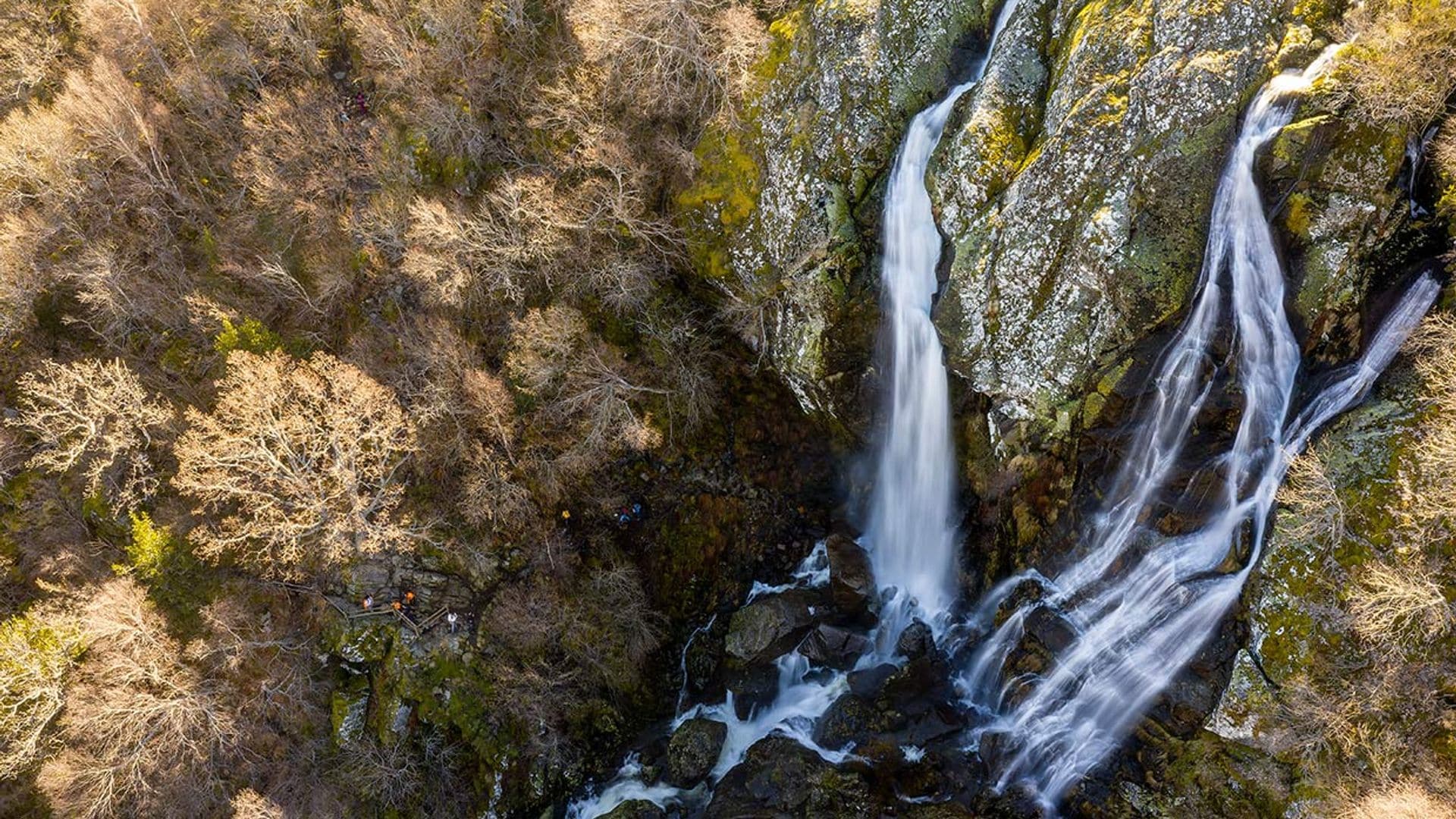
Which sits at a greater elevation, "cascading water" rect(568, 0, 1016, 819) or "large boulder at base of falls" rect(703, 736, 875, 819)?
"cascading water" rect(568, 0, 1016, 819)

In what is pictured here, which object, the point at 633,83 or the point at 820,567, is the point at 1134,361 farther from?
the point at 633,83

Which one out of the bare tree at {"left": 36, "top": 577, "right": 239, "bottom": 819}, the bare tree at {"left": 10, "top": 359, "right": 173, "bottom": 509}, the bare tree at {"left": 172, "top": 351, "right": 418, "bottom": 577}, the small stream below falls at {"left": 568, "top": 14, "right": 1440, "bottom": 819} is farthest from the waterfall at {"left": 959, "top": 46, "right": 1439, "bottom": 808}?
the bare tree at {"left": 10, "top": 359, "right": 173, "bottom": 509}

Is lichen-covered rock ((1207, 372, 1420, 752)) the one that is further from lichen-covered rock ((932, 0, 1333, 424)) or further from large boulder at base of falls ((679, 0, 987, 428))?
large boulder at base of falls ((679, 0, 987, 428))

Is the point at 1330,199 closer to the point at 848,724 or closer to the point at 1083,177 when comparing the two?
the point at 1083,177

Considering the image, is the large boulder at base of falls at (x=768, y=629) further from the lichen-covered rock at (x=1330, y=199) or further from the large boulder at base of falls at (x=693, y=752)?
the lichen-covered rock at (x=1330, y=199)

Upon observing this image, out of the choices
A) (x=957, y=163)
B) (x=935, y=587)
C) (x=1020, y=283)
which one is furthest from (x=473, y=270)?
(x=935, y=587)

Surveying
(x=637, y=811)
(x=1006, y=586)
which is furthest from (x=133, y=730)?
(x=1006, y=586)
